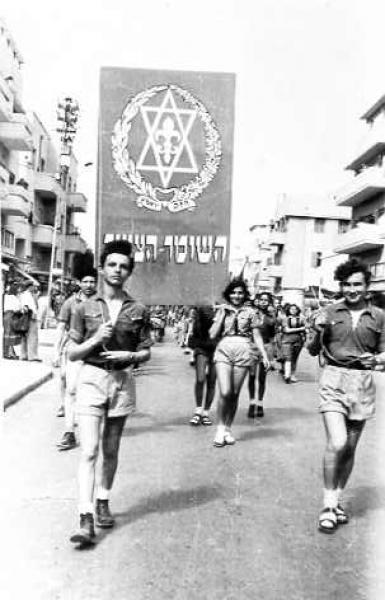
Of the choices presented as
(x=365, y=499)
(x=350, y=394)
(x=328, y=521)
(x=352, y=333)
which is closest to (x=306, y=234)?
(x=365, y=499)

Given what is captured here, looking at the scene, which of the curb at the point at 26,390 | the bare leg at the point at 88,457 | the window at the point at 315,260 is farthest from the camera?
the window at the point at 315,260

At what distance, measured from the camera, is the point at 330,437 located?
16.0 ft

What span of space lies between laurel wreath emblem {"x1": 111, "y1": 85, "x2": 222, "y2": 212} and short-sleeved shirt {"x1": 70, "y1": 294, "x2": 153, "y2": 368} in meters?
1.24

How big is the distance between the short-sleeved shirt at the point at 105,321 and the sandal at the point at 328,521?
1.58 meters

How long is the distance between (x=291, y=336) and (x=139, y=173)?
8.94 meters

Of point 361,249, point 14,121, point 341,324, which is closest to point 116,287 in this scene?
point 341,324

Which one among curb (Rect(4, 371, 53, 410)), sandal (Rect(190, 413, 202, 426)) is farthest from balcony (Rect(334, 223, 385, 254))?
sandal (Rect(190, 413, 202, 426))

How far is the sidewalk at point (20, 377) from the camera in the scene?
989 cm

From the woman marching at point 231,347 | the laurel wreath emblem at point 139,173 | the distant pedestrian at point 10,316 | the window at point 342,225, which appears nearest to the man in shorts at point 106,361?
the laurel wreath emblem at point 139,173

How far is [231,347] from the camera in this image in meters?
7.44

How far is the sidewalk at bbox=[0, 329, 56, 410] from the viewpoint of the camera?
32.4 feet

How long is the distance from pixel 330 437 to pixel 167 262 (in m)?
1.79

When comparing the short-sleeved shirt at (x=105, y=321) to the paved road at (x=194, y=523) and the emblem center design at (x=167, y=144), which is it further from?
the emblem center design at (x=167, y=144)

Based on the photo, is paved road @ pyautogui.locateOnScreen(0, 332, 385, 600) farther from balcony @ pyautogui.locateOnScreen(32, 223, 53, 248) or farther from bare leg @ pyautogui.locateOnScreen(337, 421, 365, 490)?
balcony @ pyautogui.locateOnScreen(32, 223, 53, 248)
